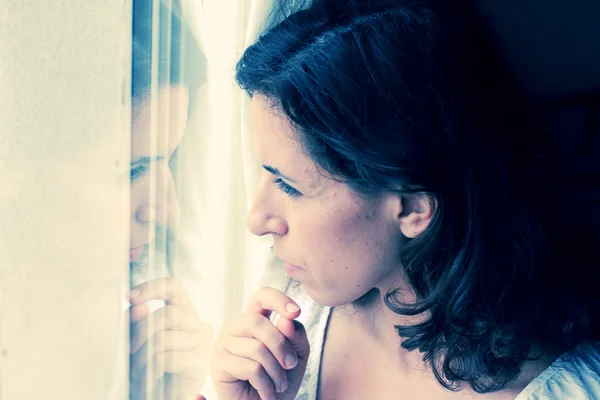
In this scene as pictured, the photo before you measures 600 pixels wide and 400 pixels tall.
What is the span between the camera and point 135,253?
615mm

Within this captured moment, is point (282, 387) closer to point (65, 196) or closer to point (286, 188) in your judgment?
point (286, 188)

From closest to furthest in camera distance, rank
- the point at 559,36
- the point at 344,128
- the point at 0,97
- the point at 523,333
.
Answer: the point at 0,97
the point at 344,128
the point at 523,333
the point at 559,36

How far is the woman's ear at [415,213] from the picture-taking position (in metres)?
0.68

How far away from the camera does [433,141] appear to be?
2.15ft

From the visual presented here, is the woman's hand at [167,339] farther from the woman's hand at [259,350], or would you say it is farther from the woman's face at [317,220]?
the woman's face at [317,220]

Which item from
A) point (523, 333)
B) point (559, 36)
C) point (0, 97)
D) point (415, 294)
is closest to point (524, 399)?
point (523, 333)

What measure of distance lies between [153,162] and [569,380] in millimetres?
664

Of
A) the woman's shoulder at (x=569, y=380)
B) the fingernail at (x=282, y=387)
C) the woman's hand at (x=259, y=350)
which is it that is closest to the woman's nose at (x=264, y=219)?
the woman's hand at (x=259, y=350)

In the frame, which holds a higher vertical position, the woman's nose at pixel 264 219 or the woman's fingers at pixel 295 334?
the woman's nose at pixel 264 219

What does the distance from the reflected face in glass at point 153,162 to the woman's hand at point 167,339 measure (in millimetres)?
81

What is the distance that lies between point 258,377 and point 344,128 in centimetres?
40

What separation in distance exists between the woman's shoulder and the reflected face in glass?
0.58 meters

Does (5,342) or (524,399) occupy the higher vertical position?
(5,342)

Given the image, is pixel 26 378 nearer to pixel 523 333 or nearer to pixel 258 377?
pixel 258 377
